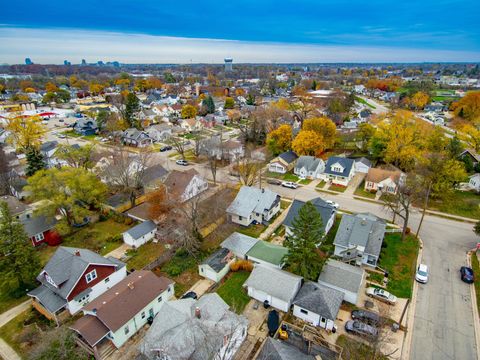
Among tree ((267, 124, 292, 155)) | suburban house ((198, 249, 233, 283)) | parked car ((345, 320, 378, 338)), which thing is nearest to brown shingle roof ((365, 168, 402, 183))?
tree ((267, 124, 292, 155))

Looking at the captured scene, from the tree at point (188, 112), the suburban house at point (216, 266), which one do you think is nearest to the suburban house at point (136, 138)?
the tree at point (188, 112)

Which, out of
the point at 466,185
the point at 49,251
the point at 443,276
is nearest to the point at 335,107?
the point at 466,185

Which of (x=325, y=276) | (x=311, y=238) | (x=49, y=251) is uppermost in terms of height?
(x=311, y=238)

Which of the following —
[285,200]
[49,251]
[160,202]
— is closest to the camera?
[49,251]

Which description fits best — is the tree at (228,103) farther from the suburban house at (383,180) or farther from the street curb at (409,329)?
the street curb at (409,329)

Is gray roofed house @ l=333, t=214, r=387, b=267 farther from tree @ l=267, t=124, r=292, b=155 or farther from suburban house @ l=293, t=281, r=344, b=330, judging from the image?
tree @ l=267, t=124, r=292, b=155

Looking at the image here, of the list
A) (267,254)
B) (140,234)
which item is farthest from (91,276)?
(267,254)

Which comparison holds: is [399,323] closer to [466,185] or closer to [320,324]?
[320,324]
